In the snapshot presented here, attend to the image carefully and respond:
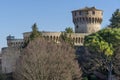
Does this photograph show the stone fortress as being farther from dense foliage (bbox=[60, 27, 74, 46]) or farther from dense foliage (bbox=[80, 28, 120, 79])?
dense foliage (bbox=[80, 28, 120, 79])

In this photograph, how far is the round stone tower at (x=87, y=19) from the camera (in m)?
98.3

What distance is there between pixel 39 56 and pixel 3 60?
67.1 ft

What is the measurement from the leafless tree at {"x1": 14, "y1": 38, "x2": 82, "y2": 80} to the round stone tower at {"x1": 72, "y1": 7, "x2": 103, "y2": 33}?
96.8 ft

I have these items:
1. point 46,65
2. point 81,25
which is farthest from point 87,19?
point 46,65

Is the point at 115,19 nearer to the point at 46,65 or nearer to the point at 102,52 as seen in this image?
the point at 102,52

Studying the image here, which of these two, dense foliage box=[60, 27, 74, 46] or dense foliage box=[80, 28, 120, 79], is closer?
dense foliage box=[80, 28, 120, 79]

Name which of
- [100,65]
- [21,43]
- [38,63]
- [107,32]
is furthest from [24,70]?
[21,43]

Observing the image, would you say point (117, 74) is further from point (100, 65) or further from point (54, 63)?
point (54, 63)

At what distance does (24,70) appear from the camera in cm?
6600

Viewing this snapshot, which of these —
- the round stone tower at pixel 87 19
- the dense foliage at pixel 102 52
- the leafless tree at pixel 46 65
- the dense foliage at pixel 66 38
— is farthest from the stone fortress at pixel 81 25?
the leafless tree at pixel 46 65

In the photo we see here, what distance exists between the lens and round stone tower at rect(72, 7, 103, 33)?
98312mm

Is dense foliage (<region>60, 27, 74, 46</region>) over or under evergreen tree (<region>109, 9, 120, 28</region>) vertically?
under

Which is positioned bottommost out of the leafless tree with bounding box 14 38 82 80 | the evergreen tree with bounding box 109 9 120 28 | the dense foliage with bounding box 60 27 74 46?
the leafless tree with bounding box 14 38 82 80

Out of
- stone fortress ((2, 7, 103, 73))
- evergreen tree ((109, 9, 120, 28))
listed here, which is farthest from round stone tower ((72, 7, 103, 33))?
evergreen tree ((109, 9, 120, 28))
